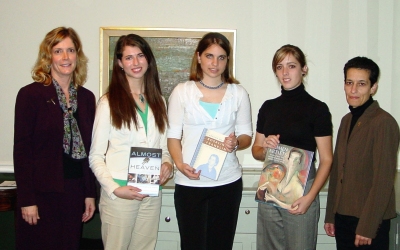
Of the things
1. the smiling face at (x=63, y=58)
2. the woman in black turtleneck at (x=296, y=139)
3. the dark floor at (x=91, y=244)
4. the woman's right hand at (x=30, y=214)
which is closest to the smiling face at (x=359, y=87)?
the woman in black turtleneck at (x=296, y=139)

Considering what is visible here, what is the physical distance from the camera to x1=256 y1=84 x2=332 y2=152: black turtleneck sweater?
2322mm

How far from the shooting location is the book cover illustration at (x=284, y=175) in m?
2.30

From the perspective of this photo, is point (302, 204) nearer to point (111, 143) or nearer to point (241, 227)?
point (241, 227)

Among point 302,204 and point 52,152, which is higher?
point 52,152

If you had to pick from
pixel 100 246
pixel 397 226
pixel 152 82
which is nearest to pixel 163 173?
pixel 152 82

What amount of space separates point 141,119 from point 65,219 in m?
0.71

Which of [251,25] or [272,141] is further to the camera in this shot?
[251,25]

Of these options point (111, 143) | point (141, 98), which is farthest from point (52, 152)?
point (141, 98)

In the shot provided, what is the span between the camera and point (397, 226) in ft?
8.61

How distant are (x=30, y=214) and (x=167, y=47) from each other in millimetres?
1812

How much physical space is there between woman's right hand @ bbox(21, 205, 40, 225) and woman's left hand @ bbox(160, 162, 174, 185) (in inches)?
27.8

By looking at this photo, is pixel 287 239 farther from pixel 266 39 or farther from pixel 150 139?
pixel 266 39

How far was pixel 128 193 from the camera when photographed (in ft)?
7.38

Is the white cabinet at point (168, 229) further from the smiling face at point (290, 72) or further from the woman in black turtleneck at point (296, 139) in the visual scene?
the smiling face at point (290, 72)
